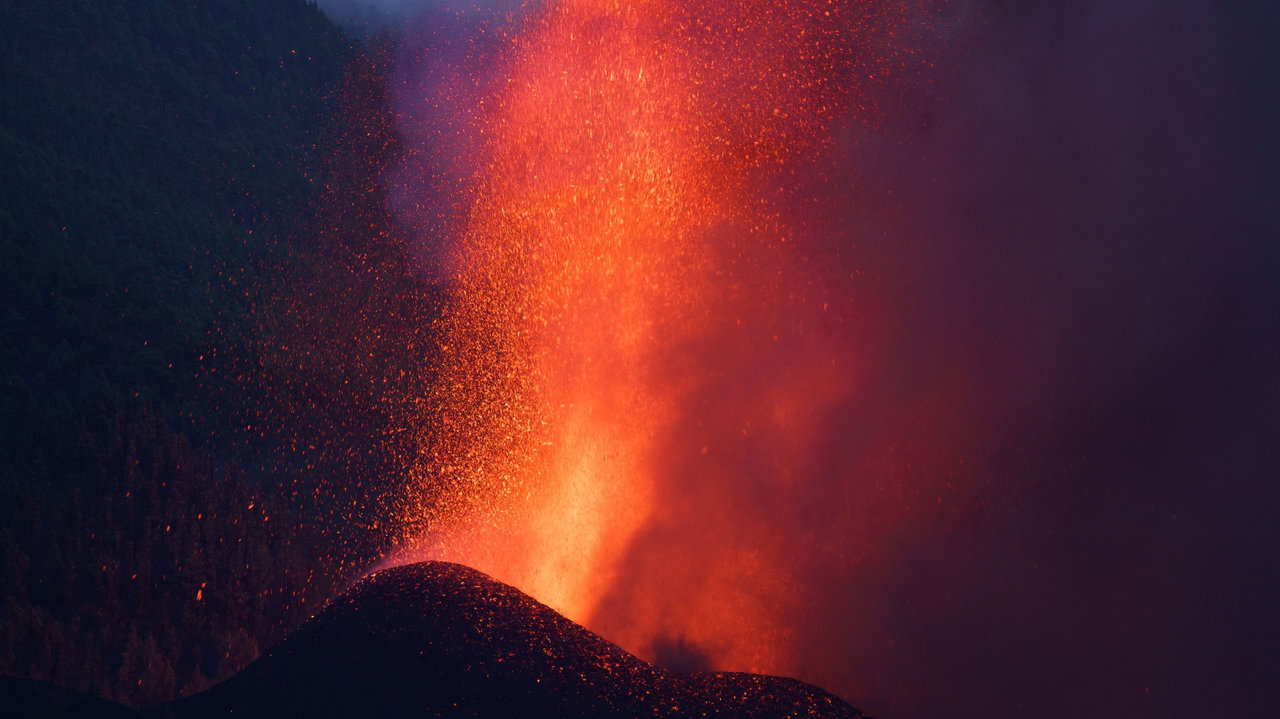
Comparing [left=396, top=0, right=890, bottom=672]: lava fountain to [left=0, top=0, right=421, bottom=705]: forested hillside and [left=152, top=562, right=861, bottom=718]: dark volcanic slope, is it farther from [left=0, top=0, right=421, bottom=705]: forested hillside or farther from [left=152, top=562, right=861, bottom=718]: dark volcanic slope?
[left=0, top=0, right=421, bottom=705]: forested hillside

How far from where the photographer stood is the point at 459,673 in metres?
8.00

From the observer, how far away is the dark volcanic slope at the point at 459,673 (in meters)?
7.73

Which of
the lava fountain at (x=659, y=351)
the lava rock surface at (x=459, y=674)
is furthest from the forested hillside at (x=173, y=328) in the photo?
the lava rock surface at (x=459, y=674)

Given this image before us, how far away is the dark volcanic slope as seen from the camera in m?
7.73

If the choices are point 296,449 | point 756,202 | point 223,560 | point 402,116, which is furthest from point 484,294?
point 402,116

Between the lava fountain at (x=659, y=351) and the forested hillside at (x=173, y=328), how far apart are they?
22.2ft

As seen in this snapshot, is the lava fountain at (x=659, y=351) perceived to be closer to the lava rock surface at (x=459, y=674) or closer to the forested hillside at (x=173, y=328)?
the lava rock surface at (x=459, y=674)

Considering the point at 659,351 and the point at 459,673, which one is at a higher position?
Result: the point at 659,351

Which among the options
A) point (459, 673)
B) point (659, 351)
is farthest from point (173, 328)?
point (459, 673)

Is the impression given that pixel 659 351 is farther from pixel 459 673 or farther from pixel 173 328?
pixel 173 328

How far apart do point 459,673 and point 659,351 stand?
652cm

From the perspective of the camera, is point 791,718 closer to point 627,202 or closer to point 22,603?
point 627,202

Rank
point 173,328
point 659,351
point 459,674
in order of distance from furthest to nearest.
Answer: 1. point 173,328
2. point 659,351
3. point 459,674

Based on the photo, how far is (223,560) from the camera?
21.5 m
